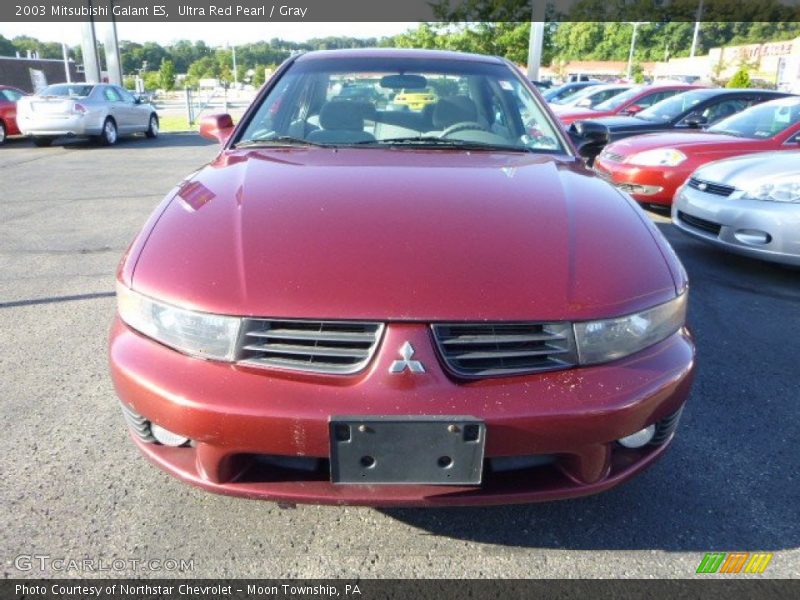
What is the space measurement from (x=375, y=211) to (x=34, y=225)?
5.32 meters

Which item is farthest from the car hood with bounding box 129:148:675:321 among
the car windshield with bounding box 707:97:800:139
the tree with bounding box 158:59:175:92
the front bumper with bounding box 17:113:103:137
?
the tree with bounding box 158:59:175:92

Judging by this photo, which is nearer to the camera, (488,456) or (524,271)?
(488,456)

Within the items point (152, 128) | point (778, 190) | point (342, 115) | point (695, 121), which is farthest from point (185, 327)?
point (152, 128)

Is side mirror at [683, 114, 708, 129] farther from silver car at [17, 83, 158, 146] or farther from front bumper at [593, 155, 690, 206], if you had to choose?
silver car at [17, 83, 158, 146]

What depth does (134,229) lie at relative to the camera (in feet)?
19.0

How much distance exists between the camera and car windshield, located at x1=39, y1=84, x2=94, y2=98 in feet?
43.0

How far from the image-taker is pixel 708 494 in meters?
2.16

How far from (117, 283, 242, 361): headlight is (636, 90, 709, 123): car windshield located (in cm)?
853

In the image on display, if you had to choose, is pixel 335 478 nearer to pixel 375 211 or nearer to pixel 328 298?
pixel 328 298

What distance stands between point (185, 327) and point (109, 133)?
14158 mm

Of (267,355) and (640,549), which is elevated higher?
(267,355)

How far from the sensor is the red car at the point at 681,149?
6195 millimetres

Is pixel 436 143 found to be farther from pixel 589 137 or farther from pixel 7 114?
pixel 7 114

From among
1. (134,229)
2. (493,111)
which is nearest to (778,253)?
(493,111)
